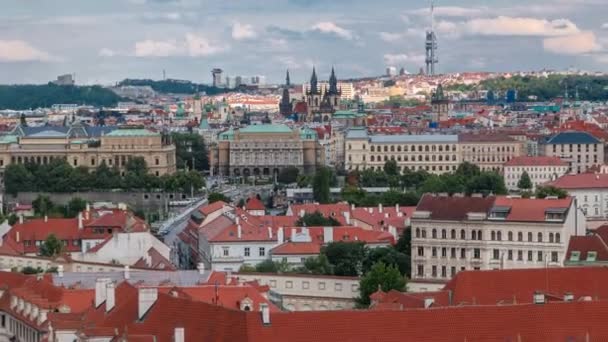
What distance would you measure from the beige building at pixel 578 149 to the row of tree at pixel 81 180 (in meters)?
30.3

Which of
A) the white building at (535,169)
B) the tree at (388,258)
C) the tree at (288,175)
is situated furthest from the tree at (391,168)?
A: the tree at (388,258)

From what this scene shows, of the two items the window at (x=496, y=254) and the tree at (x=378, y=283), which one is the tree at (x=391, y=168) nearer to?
the window at (x=496, y=254)

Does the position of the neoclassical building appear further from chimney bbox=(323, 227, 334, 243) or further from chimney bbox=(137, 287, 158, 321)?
chimney bbox=(137, 287, 158, 321)

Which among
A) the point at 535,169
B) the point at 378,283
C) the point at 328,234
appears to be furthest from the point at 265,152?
the point at 378,283

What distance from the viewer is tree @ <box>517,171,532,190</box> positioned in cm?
10581

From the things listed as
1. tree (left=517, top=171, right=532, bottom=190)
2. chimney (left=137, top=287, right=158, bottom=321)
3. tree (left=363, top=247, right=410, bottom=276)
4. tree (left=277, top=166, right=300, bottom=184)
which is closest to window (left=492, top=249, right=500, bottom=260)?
tree (left=363, top=247, right=410, bottom=276)

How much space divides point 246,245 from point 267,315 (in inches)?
1214

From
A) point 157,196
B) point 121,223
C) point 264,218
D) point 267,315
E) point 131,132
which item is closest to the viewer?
point 267,315

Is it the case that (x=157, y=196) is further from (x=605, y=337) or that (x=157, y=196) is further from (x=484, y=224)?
(x=605, y=337)

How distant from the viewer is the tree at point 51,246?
56.4 meters

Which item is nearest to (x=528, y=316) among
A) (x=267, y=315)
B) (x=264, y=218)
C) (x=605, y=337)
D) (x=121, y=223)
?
(x=605, y=337)

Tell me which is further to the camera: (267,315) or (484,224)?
(484,224)

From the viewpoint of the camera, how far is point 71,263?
5009 cm

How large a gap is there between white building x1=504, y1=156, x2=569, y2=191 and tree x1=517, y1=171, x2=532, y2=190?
2353 mm
